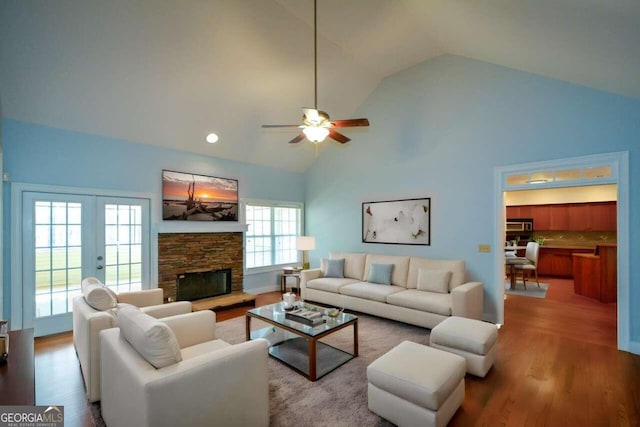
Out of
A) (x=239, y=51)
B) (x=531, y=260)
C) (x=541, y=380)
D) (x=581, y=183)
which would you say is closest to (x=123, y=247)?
(x=239, y=51)

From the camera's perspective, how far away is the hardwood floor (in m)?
2.25

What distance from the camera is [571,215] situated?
784 centimetres

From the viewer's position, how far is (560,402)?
2.41 m

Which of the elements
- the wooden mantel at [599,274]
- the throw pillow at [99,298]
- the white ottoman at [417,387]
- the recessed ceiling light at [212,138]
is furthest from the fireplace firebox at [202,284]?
the wooden mantel at [599,274]

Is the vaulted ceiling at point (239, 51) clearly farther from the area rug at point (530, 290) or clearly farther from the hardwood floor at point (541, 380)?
the area rug at point (530, 290)

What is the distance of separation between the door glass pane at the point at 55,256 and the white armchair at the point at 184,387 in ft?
8.65

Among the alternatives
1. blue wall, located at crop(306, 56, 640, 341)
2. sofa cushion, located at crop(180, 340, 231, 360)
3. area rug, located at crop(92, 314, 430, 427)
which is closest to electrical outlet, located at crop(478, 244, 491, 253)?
blue wall, located at crop(306, 56, 640, 341)

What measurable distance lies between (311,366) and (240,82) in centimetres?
406

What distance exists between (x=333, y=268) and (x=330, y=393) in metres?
3.10

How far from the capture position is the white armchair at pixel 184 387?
1.58m

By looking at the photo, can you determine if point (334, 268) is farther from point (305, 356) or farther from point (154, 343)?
point (154, 343)

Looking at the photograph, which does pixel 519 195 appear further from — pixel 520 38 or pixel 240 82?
pixel 240 82

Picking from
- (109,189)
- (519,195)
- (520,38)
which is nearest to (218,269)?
(109,189)

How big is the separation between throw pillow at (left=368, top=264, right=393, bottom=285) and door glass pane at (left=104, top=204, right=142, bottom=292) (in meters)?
3.91
